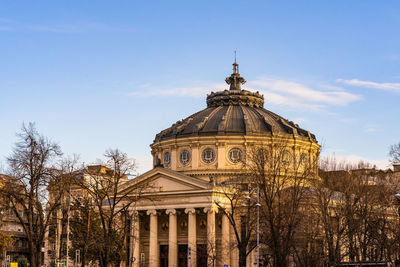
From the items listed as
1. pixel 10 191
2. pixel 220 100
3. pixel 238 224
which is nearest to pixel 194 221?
pixel 238 224

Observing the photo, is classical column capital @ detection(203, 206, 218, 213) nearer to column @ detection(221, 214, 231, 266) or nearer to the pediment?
column @ detection(221, 214, 231, 266)

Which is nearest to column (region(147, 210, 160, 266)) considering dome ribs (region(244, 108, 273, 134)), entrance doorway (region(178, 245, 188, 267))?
entrance doorway (region(178, 245, 188, 267))

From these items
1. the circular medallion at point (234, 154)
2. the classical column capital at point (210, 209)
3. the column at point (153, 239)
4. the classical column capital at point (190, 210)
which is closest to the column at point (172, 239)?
the classical column capital at point (190, 210)

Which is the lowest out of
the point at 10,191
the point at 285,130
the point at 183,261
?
the point at 183,261

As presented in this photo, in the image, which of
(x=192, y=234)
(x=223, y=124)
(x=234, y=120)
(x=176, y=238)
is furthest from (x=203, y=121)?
(x=192, y=234)

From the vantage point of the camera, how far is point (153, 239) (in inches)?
3693

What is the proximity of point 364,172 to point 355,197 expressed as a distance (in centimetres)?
921

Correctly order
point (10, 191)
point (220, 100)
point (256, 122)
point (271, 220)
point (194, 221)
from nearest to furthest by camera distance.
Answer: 1. point (10, 191)
2. point (271, 220)
3. point (194, 221)
4. point (256, 122)
5. point (220, 100)

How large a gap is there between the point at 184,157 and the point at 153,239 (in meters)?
15.0

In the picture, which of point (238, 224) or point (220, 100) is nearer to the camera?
point (238, 224)

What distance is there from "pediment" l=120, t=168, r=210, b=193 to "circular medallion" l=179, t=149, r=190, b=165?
33.5 ft

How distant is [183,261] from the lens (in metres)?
93.8

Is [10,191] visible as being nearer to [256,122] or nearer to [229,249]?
[229,249]

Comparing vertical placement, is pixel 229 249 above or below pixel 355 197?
below
